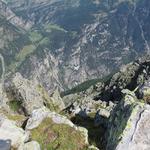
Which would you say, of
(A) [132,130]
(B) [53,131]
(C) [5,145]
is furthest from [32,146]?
(A) [132,130]

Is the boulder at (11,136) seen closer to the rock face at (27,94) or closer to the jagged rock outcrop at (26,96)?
the jagged rock outcrop at (26,96)

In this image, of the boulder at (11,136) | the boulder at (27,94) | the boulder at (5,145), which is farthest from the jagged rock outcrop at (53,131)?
the boulder at (27,94)

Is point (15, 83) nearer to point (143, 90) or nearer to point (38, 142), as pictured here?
point (143, 90)

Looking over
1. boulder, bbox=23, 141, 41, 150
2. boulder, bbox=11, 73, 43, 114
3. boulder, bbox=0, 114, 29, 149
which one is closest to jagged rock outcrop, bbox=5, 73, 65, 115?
boulder, bbox=11, 73, 43, 114

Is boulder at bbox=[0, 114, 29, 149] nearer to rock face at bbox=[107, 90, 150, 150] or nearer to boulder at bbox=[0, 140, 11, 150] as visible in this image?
boulder at bbox=[0, 140, 11, 150]

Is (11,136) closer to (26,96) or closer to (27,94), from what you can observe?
(26,96)

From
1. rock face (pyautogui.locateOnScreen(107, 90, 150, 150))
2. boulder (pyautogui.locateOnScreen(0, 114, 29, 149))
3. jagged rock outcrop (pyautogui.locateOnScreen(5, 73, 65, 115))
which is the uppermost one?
rock face (pyautogui.locateOnScreen(107, 90, 150, 150))

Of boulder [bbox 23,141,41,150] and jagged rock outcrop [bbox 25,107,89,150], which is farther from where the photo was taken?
jagged rock outcrop [bbox 25,107,89,150]

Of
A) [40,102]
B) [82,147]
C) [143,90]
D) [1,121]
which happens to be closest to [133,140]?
[82,147]
